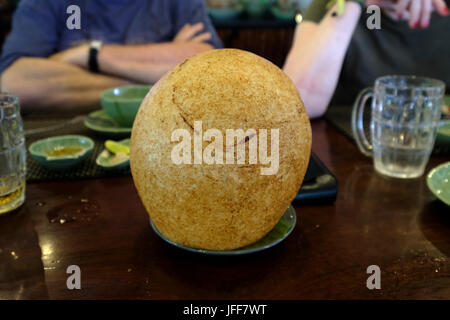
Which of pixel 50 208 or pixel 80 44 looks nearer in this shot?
pixel 50 208

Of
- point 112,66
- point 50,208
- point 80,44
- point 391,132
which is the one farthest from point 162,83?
point 80,44

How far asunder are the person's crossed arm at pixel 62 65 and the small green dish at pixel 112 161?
90 cm

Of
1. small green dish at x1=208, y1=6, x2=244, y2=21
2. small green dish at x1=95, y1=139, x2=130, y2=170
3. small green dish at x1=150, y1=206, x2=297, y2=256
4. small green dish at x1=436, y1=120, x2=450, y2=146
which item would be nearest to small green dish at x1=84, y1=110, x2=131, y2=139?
small green dish at x1=95, y1=139, x2=130, y2=170

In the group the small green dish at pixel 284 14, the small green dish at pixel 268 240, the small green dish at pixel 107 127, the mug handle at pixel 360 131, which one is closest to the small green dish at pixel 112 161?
the small green dish at pixel 107 127

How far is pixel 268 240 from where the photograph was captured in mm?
548

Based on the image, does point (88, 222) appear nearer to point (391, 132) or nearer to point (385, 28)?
point (391, 132)

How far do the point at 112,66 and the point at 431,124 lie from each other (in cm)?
132

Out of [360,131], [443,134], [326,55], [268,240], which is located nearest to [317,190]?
[268,240]

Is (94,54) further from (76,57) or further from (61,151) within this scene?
(61,151)

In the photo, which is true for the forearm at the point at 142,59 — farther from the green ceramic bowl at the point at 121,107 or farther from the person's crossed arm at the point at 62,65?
the green ceramic bowl at the point at 121,107

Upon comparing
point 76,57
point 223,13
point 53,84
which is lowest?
point 53,84

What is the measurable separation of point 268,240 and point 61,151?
587 mm

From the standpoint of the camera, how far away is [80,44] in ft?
6.05

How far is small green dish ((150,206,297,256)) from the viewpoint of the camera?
1.69 ft
